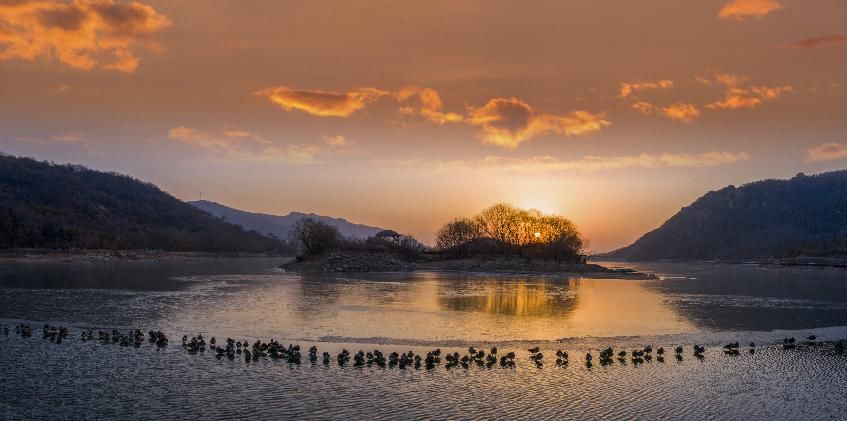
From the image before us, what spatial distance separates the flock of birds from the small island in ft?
346

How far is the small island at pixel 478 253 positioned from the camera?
151 metres

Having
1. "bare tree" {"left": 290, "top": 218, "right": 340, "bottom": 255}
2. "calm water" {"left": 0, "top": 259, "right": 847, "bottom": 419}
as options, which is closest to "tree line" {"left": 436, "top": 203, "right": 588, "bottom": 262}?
"bare tree" {"left": 290, "top": 218, "right": 340, "bottom": 255}

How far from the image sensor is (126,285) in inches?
3231

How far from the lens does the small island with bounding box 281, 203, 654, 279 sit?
15138 cm

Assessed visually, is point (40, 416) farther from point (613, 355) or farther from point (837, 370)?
point (837, 370)

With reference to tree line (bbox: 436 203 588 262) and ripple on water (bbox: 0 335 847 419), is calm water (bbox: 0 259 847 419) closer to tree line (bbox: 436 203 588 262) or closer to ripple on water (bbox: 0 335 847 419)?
ripple on water (bbox: 0 335 847 419)

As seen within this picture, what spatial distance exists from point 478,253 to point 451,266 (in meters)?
21.9

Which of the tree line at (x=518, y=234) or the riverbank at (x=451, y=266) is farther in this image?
the tree line at (x=518, y=234)

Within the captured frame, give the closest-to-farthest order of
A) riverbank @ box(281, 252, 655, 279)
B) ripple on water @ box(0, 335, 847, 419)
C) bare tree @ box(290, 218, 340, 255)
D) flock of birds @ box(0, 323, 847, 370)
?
ripple on water @ box(0, 335, 847, 419)
flock of birds @ box(0, 323, 847, 370)
riverbank @ box(281, 252, 655, 279)
bare tree @ box(290, 218, 340, 255)

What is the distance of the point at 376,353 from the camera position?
30.4m

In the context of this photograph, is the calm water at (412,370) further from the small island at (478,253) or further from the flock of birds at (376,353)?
the small island at (478,253)

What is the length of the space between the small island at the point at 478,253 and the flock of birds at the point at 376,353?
106 m

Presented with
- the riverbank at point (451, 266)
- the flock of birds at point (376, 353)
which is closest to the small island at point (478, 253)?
the riverbank at point (451, 266)

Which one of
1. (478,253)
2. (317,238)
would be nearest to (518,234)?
(478,253)
